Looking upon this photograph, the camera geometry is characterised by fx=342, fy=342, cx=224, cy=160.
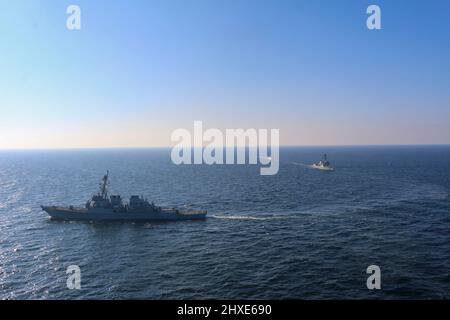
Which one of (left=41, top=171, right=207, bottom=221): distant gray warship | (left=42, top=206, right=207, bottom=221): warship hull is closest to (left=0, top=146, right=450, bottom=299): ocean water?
(left=42, top=206, right=207, bottom=221): warship hull

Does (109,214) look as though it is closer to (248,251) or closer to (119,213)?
(119,213)

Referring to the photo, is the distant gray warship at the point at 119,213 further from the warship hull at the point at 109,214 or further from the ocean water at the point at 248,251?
the ocean water at the point at 248,251

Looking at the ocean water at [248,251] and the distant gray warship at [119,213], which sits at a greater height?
the distant gray warship at [119,213]

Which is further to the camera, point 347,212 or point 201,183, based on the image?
point 201,183

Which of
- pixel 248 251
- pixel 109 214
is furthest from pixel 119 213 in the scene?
pixel 248 251

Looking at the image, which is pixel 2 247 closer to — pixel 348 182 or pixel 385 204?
pixel 385 204

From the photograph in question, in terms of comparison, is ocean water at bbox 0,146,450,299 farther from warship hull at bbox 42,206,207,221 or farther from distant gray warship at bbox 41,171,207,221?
distant gray warship at bbox 41,171,207,221

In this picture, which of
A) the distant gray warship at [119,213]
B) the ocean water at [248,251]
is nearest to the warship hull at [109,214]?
the distant gray warship at [119,213]

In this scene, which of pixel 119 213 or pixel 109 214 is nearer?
pixel 109 214

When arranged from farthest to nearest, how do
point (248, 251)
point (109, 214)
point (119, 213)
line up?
point (119, 213)
point (109, 214)
point (248, 251)
